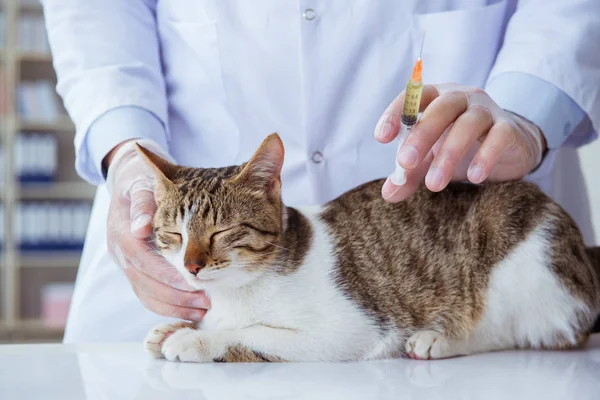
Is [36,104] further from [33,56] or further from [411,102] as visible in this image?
[411,102]

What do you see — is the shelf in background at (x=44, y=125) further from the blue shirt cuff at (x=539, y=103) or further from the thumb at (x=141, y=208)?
the blue shirt cuff at (x=539, y=103)

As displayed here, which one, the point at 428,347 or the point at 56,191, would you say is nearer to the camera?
the point at 428,347

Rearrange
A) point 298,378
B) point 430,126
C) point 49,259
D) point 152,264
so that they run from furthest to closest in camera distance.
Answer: point 49,259 < point 152,264 < point 430,126 < point 298,378

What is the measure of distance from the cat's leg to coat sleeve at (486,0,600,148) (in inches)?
20.4

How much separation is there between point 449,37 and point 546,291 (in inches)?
19.4

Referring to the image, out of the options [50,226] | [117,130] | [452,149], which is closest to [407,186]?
[452,149]

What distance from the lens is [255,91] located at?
1.30 meters

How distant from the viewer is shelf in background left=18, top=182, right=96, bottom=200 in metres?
3.98

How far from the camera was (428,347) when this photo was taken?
3.24 feet

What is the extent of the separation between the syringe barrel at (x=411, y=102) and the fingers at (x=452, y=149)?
60 mm

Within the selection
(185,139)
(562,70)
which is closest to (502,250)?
(562,70)

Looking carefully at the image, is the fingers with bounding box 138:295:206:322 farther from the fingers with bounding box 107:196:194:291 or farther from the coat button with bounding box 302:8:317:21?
the coat button with bounding box 302:8:317:21

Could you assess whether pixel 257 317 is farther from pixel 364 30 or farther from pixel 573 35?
pixel 573 35

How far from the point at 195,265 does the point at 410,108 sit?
35cm
